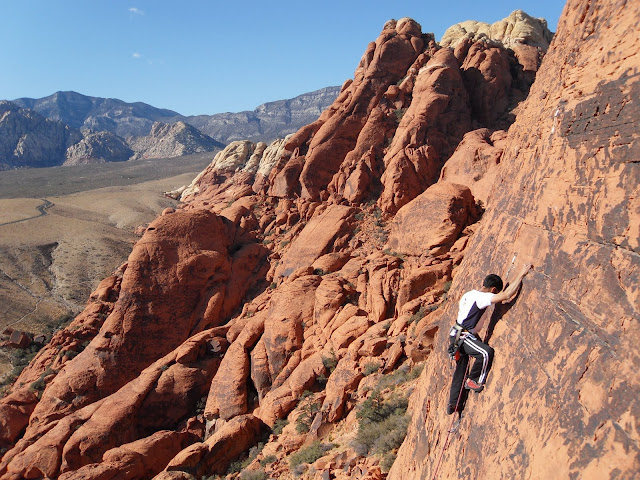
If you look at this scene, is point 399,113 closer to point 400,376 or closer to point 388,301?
point 388,301

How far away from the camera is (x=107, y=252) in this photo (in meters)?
44.5

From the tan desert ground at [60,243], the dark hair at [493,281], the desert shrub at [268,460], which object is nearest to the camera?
the dark hair at [493,281]

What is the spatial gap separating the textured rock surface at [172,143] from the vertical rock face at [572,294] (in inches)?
6597

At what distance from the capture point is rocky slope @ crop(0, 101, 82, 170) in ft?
552

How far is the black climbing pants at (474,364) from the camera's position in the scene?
5648mm

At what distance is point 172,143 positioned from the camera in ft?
563

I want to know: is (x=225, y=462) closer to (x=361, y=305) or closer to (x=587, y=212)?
(x=361, y=305)

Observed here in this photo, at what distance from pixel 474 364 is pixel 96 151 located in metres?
197

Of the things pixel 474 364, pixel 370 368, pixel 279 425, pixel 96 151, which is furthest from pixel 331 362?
pixel 96 151

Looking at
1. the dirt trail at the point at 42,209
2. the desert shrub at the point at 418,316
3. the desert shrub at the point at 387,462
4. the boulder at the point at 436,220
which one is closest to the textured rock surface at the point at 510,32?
the boulder at the point at 436,220

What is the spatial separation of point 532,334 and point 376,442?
19.4 feet

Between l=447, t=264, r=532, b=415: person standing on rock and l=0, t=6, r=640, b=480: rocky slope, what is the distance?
0.21m

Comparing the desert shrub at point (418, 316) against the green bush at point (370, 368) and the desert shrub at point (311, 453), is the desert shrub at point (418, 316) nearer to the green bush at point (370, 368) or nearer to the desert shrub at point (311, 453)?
the green bush at point (370, 368)

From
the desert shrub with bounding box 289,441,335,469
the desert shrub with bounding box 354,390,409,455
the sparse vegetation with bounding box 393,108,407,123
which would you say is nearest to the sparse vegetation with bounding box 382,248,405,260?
the desert shrub with bounding box 354,390,409,455
